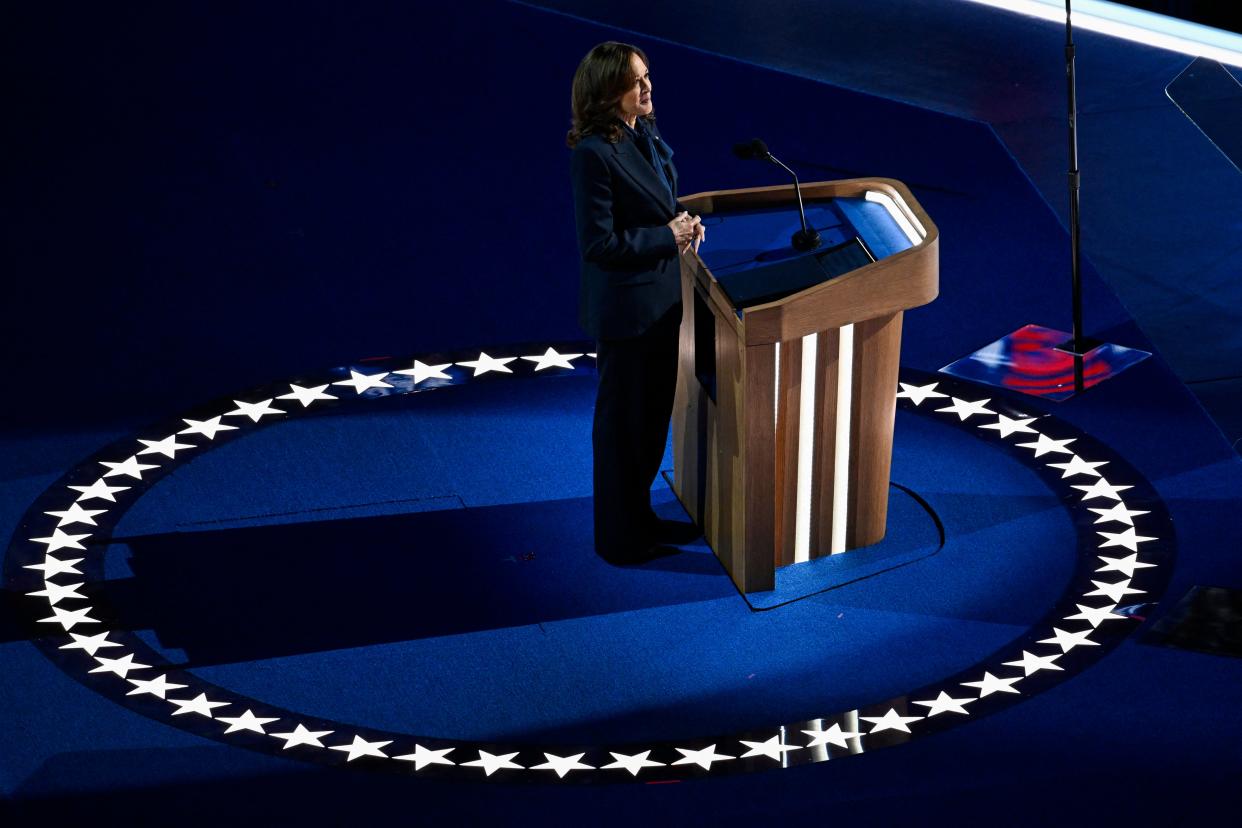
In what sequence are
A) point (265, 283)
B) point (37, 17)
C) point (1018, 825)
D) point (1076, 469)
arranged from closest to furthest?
point (1018, 825) < point (1076, 469) < point (265, 283) < point (37, 17)

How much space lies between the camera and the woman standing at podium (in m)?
5.37

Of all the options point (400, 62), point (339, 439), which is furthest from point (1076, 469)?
point (400, 62)

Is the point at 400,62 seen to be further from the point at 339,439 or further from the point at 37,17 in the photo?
the point at 339,439

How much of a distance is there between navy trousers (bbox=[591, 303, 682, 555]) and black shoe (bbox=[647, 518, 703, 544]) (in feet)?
0.20

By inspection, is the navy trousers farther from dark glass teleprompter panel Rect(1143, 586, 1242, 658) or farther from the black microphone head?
dark glass teleprompter panel Rect(1143, 586, 1242, 658)

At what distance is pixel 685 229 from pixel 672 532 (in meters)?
1.02

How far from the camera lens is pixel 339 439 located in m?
6.81

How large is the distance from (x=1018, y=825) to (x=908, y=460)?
6.77 ft

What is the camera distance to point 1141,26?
10617mm

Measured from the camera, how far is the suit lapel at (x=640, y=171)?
5.40 metres

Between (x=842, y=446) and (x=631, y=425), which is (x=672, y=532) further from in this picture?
(x=842, y=446)

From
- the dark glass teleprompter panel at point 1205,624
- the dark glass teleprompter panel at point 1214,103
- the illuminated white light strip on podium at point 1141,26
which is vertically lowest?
the dark glass teleprompter panel at point 1205,624

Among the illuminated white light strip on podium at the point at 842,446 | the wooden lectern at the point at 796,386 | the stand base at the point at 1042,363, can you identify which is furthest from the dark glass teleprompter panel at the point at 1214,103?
the illuminated white light strip on podium at the point at 842,446

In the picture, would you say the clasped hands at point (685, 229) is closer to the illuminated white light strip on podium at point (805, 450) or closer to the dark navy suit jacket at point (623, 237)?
the dark navy suit jacket at point (623, 237)
